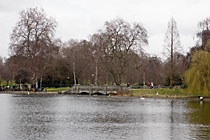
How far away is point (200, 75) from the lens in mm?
48094

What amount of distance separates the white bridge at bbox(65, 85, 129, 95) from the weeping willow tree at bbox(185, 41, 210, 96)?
1541 cm

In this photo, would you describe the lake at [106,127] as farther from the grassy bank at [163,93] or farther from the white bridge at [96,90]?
the white bridge at [96,90]

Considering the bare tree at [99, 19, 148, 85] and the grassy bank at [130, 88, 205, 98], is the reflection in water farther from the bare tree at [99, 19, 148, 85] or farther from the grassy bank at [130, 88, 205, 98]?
the bare tree at [99, 19, 148, 85]

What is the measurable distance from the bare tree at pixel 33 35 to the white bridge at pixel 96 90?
8.53 metres

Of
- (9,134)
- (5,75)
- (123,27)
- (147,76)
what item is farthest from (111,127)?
(5,75)

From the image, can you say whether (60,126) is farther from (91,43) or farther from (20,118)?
(91,43)

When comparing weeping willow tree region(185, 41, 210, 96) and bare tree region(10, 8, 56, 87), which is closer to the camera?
weeping willow tree region(185, 41, 210, 96)

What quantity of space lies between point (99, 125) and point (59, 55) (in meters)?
62.4

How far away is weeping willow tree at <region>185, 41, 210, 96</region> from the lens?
47.9 metres

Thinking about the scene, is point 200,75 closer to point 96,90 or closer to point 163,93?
point 163,93

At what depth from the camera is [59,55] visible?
85.9 meters

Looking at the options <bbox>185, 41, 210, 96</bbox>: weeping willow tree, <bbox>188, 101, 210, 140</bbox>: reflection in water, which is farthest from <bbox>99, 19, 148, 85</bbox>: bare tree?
<bbox>188, 101, 210, 140</bbox>: reflection in water

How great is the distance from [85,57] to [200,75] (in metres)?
35.4

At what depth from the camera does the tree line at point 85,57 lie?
65000mm
